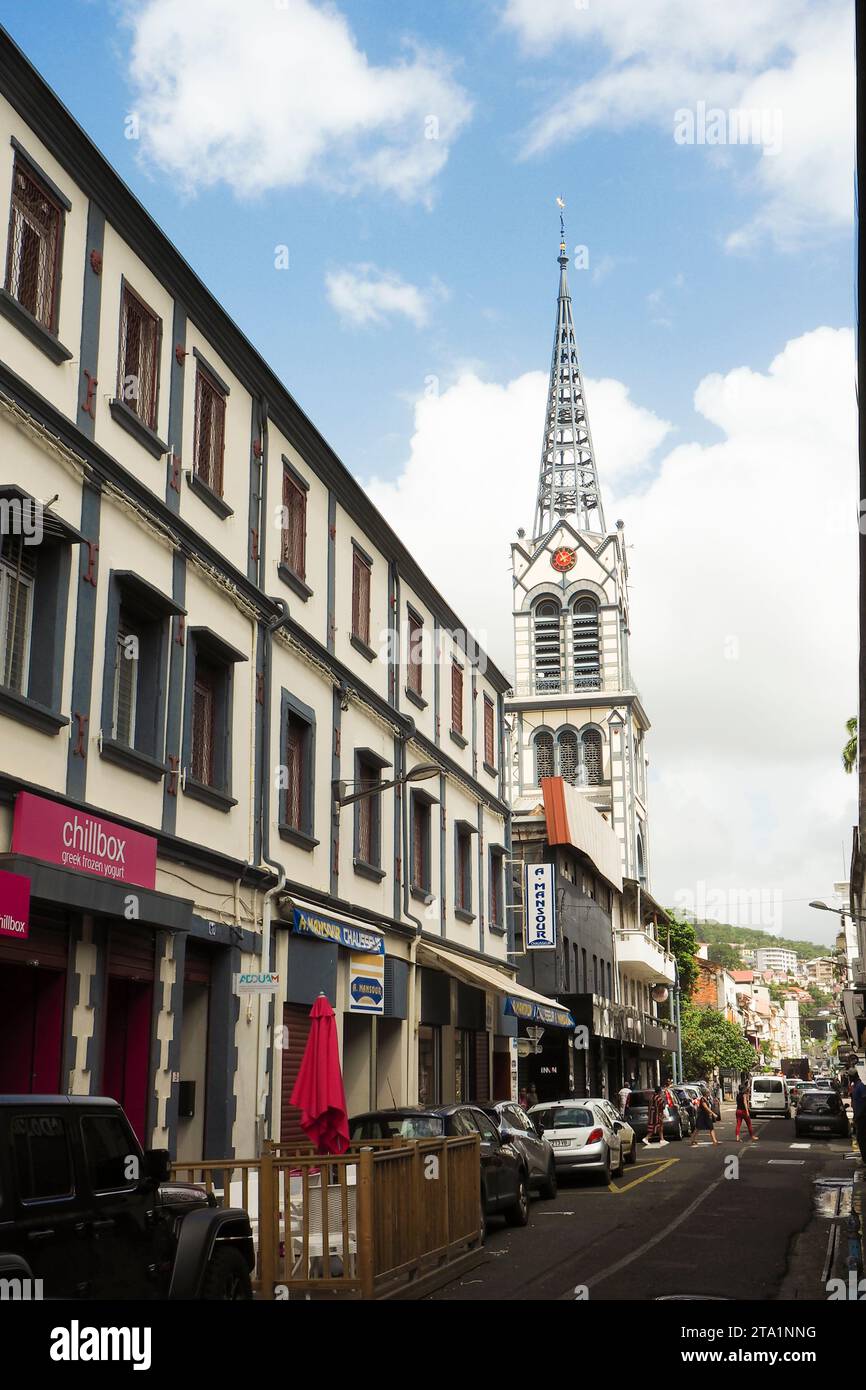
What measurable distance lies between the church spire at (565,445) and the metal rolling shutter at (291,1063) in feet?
266

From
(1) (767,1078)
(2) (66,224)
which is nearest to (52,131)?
(2) (66,224)

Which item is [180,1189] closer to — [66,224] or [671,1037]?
[66,224]

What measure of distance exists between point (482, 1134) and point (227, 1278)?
8631 millimetres

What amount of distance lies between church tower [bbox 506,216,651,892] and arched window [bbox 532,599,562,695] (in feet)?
0.22

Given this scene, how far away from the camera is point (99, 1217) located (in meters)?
7.21

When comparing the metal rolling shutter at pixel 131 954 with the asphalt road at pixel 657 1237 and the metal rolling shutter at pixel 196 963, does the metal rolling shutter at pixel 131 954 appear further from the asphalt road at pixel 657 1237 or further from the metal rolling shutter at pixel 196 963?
the asphalt road at pixel 657 1237

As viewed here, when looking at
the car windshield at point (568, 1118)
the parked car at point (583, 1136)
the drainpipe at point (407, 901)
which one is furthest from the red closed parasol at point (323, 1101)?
the drainpipe at point (407, 901)

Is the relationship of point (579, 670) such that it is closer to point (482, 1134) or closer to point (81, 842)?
point (482, 1134)

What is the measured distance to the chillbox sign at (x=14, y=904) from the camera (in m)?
11.9

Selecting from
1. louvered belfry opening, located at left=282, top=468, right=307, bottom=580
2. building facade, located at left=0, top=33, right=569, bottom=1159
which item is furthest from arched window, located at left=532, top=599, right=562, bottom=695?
louvered belfry opening, located at left=282, top=468, right=307, bottom=580

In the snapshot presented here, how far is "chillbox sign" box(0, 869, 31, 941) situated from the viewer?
468 inches

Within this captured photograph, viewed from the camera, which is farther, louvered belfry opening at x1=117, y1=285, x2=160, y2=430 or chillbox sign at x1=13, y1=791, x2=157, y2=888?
louvered belfry opening at x1=117, y1=285, x2=160, y2=430

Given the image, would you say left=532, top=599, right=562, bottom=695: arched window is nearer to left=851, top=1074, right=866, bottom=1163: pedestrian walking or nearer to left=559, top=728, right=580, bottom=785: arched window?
left=559, top=728, right=580, bottom=785: arched window

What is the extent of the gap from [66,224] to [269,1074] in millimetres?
11079
